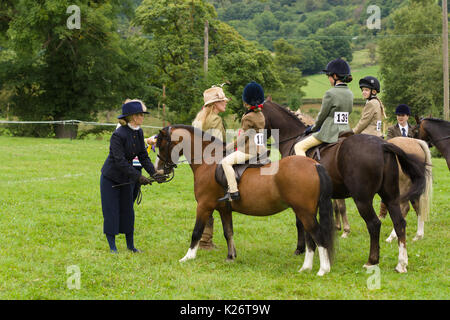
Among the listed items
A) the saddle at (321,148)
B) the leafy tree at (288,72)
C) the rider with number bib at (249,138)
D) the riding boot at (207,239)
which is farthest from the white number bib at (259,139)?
the leafy tree at (288,72)

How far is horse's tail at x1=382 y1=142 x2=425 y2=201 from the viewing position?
7172 mm

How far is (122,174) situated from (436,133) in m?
6.57

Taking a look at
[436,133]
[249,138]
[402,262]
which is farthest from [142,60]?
[402,262]

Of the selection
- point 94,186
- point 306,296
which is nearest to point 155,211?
point 94,186

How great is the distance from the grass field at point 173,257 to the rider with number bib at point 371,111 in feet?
6.76

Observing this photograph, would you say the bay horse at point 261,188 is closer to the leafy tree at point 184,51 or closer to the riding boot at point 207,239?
the riding boot at point 207,239

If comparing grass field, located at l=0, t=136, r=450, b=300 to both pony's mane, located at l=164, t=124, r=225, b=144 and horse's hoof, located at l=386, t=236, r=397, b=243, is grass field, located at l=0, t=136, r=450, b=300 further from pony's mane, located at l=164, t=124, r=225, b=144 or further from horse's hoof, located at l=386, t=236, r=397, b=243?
pony's mane, located at l=164, t=124, r=225, b=144

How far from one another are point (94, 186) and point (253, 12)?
114 metres

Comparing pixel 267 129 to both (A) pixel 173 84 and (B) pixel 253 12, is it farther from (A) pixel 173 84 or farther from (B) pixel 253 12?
(B) pixel 253 12

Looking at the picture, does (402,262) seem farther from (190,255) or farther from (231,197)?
(190,255)

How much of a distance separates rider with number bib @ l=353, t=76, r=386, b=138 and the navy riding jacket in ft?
13.3

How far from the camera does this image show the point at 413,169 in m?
7.31

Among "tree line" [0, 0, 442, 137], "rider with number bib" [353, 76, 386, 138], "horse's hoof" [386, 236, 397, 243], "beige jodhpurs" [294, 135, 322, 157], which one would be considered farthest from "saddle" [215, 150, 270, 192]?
"tree line" [0, 0, 442, 137]

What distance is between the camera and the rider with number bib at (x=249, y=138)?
7.23 m
